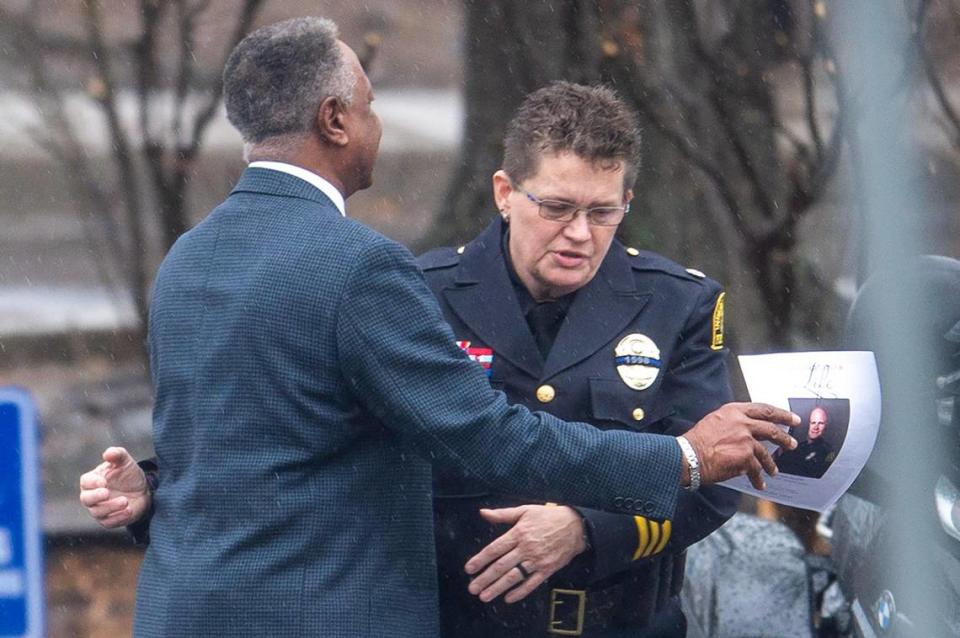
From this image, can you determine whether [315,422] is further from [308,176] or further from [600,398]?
[600,398]

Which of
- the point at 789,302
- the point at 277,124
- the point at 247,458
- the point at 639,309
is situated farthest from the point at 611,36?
the point at 247,458

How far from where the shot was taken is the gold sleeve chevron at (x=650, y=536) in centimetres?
268

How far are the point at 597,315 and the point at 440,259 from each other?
0.35m

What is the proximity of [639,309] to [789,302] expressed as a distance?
196 centimetres

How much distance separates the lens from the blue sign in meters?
3.32

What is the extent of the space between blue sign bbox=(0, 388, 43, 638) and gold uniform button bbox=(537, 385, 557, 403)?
116 cm

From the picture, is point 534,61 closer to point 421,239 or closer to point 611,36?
point 611,36

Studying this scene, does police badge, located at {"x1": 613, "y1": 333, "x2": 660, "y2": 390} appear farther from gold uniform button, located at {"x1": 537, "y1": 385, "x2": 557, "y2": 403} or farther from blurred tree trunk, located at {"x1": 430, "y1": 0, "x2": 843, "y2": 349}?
blurred tree trunk, located at {"x1": 430, "y1": 0, "x2": 843, "y2": 349}

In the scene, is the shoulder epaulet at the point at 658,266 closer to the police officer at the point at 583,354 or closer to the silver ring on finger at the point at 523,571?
the police officer at the point at 583,354

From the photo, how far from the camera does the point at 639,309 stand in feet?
9.37

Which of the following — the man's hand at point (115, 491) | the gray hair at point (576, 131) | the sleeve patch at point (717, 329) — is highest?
the gray hair at point (576, 131)

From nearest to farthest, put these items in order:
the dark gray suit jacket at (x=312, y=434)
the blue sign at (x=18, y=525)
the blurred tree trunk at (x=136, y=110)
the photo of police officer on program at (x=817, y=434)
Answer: the dark gray suit jacket at (x=312, y=434) < the photo of police officer on program at (x=817, y=434) < the blue sign at (x=18, y=525) < the blurred tree trunk at (x=136, y=110)

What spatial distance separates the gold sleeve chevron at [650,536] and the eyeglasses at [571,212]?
0.52 metres

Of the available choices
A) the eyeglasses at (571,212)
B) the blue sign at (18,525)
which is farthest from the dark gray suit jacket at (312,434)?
the blue sign at (18,525)
